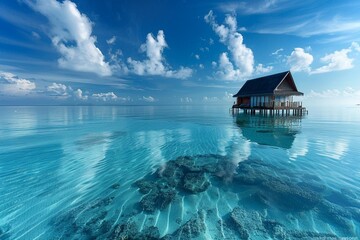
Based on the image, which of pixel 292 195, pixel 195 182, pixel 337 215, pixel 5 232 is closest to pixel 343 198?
pixel 337 215

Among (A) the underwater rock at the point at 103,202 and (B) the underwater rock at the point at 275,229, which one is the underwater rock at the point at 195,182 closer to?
(B) the underwater rock at the point at 275,229

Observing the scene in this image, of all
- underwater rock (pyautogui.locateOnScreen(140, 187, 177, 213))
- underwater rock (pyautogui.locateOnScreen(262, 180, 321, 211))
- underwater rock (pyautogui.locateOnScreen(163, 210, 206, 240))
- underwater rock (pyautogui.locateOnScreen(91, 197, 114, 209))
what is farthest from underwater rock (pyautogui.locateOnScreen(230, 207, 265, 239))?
underwater rock (pyautogui.locateOnScreen(91, 197, 114, 209))

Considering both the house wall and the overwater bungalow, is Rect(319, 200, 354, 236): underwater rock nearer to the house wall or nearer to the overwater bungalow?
the overwater bungalow

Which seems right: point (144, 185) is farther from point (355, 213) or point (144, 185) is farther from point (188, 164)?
point (355, 213)

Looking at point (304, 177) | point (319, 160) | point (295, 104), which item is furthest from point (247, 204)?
point (295, 104)

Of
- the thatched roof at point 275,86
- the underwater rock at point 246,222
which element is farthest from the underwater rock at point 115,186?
the thatched roof at point 275,86

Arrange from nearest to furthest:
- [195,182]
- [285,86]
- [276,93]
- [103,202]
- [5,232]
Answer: [5,232], [103,202], [195,182], [276,93], [285,86]

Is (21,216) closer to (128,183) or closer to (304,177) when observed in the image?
(128,183)

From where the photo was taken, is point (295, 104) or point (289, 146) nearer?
point (289, 146)
